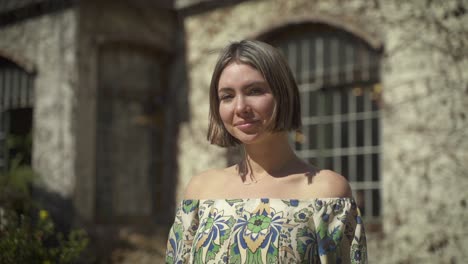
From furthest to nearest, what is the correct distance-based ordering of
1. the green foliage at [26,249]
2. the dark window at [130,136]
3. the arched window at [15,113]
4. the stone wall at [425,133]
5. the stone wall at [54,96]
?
the arched window at [15,113], the dark window at [130,136], the stone wall at [54,96], the stone wall at [425,133], the green foliage at [26,249]

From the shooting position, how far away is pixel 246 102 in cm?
164

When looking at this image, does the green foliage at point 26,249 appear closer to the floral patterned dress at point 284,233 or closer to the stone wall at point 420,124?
the floral patterned dress at point 284,233

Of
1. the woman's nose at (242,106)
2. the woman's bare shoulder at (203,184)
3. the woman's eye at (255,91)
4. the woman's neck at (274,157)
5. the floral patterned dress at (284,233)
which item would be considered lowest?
the floral patterned dress at (284,233)

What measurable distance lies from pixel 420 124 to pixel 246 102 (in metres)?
4.01

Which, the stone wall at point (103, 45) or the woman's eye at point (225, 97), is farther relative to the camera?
the stone wall at point (103, 45)

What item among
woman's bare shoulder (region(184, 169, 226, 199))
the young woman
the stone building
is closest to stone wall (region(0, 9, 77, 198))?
the stone building

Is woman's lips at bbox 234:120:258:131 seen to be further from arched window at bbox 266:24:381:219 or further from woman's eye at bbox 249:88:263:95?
arched window at bbox 266:24:381:219

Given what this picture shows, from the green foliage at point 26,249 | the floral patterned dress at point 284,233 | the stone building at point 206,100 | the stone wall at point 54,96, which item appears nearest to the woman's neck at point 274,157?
the floral patterned dress at point 284,233

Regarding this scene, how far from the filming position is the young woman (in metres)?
1.57

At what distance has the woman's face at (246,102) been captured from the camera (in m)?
1.64

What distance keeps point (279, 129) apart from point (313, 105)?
476cm

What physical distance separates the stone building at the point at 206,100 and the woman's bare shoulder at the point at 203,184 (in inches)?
149

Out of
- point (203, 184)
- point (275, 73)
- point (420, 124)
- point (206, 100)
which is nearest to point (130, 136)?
point (206, 100)

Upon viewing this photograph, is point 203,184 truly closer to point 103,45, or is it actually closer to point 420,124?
point 420,124
